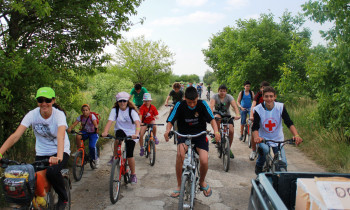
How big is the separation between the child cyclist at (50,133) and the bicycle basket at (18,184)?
15.6 inches

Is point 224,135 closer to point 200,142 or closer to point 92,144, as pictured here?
point 200,142

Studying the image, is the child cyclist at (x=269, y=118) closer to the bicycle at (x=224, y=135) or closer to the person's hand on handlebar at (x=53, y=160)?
the bicycle at (x=224, y=135)

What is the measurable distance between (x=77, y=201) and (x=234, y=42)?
1563 centimetres

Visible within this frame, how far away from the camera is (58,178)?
11.7 ft

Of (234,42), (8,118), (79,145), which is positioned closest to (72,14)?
(8,118)

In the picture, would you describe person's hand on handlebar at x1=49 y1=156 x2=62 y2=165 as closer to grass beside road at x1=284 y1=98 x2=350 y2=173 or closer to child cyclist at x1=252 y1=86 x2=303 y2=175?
child cyclist at x1=252 y1=86 x2=303 y2=175

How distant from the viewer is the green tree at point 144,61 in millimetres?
28125

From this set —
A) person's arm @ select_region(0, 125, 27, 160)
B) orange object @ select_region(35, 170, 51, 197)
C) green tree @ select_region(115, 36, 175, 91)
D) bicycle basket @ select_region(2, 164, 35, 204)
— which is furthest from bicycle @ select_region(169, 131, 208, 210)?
green tree @ select_region(115, 36, 175, 91)

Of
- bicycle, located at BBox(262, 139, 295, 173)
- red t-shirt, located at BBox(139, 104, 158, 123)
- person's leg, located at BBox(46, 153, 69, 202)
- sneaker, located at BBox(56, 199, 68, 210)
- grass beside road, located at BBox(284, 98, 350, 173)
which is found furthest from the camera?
red t-shirt, located at BBox(139, 104, 158, 123)

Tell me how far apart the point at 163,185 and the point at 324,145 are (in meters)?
5.26

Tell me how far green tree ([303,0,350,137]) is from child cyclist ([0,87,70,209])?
245 inches

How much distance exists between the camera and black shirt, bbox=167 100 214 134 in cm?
471

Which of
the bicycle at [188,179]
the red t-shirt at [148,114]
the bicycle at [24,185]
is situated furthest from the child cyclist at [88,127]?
the bicycle at [24,185]

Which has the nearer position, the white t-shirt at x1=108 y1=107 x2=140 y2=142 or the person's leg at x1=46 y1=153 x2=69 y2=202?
the person's leg at x1=46 y1=153 x2=69 y2=202
